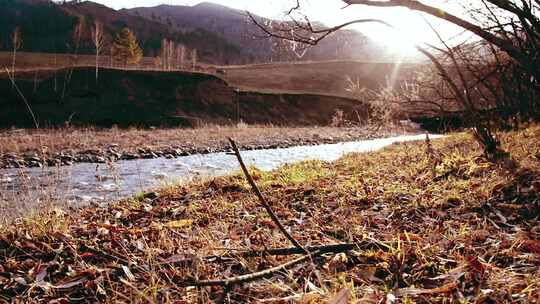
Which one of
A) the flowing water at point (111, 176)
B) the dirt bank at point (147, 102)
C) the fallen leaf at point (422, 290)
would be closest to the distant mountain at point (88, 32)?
the dirt bank at point (147, 102)

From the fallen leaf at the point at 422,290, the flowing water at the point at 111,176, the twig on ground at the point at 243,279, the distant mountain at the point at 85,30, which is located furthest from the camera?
the distant mountain at the point at 85,30

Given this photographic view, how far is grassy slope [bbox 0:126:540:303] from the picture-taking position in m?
2.14

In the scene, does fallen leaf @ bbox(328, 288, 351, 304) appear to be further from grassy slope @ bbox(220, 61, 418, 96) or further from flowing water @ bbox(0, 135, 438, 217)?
grassy slope @ bbox(220, 61, 418, 96)

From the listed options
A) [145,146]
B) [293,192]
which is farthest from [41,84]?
[293,192]

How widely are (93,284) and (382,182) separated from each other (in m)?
4.18

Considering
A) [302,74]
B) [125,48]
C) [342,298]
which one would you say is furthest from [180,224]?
[302,74]

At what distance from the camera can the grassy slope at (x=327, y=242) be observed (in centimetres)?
214

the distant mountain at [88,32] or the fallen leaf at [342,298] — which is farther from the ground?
the distant mountain at [88,32]

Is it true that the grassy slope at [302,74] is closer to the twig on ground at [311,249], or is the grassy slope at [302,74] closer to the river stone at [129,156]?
the river stone at [129,156]

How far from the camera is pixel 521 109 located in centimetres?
791

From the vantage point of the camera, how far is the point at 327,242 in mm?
3031

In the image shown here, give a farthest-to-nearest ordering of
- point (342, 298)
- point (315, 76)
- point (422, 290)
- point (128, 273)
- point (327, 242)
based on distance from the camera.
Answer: point (315, 76) → point (327, 242) → point (128, 273) → point (422, 290) → point (342, 298)

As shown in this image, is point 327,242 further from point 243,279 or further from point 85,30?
point 85,30

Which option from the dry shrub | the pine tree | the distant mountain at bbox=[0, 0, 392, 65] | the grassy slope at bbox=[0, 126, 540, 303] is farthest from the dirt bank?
the distant mountain at bbox=[0, 0, 392, 65]
